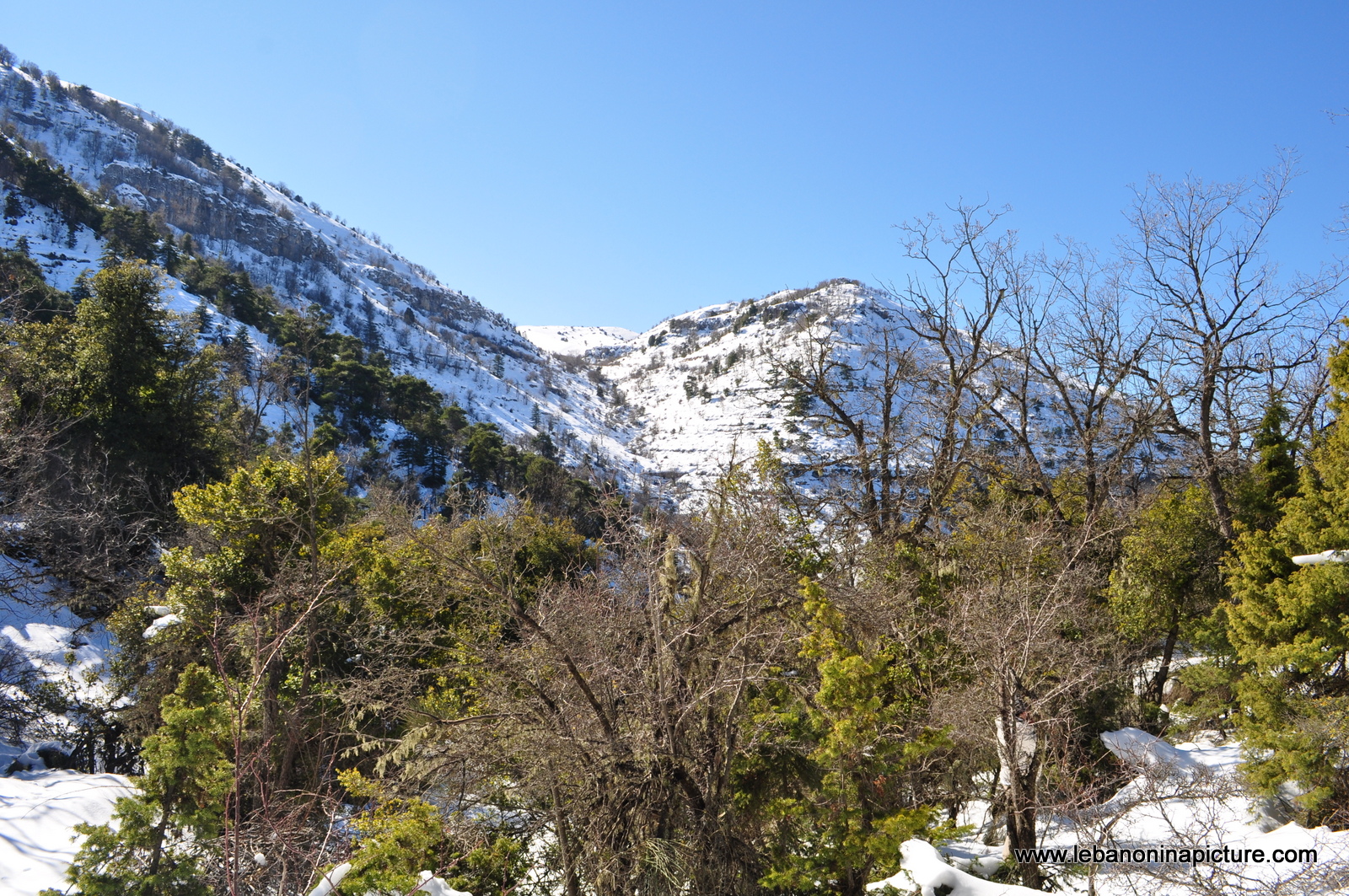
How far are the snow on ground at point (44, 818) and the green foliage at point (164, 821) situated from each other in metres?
0.91

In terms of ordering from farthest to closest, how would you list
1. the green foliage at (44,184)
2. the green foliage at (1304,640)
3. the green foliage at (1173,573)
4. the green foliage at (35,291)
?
the green foliage at (44,184)
the green foliage at (35,291)
the green foliage at (1173,573)
the green foliage at (1304,640)

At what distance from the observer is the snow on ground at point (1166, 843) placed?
4.79 metres

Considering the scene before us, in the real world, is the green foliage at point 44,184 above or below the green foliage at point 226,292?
above

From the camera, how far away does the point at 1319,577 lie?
7555 mm

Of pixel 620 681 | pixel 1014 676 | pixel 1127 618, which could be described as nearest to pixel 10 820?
pixel 620 681

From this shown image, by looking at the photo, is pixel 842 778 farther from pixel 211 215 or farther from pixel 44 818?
pixel 211 215

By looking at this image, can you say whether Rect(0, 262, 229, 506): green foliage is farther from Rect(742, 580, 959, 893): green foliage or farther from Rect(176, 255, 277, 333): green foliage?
Rect(176, 255, 277, 333): green foliage

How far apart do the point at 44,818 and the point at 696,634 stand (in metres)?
7.08

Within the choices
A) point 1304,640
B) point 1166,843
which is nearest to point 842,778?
point 1166,843

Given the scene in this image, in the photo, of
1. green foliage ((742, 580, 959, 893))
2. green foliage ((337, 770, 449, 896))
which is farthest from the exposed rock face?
green foliage ((742, 580, 959, 893))

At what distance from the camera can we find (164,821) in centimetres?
489

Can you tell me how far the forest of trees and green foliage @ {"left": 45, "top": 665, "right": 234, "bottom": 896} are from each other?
27 mm

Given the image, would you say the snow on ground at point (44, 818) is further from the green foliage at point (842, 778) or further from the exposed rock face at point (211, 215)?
the exposed rock face at point (211, 215)

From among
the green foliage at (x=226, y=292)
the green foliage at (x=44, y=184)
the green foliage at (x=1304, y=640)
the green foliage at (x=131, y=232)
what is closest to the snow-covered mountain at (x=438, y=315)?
the green foliage at (x=44, y=184)
